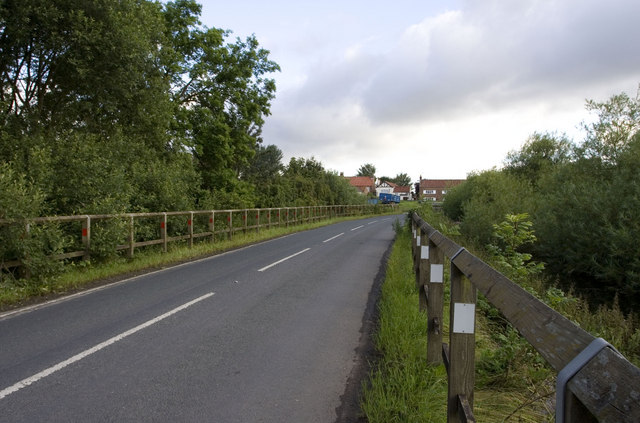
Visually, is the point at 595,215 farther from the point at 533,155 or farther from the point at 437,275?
the point at 533,155

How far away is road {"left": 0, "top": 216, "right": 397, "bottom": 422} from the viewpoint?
3.52 meters

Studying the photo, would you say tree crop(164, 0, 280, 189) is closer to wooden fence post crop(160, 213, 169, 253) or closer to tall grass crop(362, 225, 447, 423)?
wooden fence post crop(160, 213, 169, 253)

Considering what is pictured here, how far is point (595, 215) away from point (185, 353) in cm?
987

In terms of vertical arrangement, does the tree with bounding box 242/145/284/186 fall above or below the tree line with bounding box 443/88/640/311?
above

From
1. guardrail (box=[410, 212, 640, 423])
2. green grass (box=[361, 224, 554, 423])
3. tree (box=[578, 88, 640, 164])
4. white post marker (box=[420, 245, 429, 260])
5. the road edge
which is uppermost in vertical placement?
tree (box=[578, 88, 640, 164])

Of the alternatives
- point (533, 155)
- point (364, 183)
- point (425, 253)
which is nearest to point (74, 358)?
point (425, 253)

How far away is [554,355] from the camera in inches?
48.3

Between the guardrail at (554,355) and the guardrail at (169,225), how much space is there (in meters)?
8.29

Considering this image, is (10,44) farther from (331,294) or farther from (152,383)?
(152,383)

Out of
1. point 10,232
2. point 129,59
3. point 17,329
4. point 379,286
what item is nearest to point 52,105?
point 129,59

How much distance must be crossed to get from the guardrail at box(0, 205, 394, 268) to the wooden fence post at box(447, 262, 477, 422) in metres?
8.26

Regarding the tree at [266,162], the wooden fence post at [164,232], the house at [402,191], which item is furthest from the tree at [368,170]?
the wooden fence post at [164,232]

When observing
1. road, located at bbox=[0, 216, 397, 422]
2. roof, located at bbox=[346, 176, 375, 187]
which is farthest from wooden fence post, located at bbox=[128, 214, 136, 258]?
roof, located at bbox=[346, 176, 375, 187]

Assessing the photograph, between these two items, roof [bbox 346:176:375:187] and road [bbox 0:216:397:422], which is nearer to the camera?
road [bbox 0:216:397:422]
